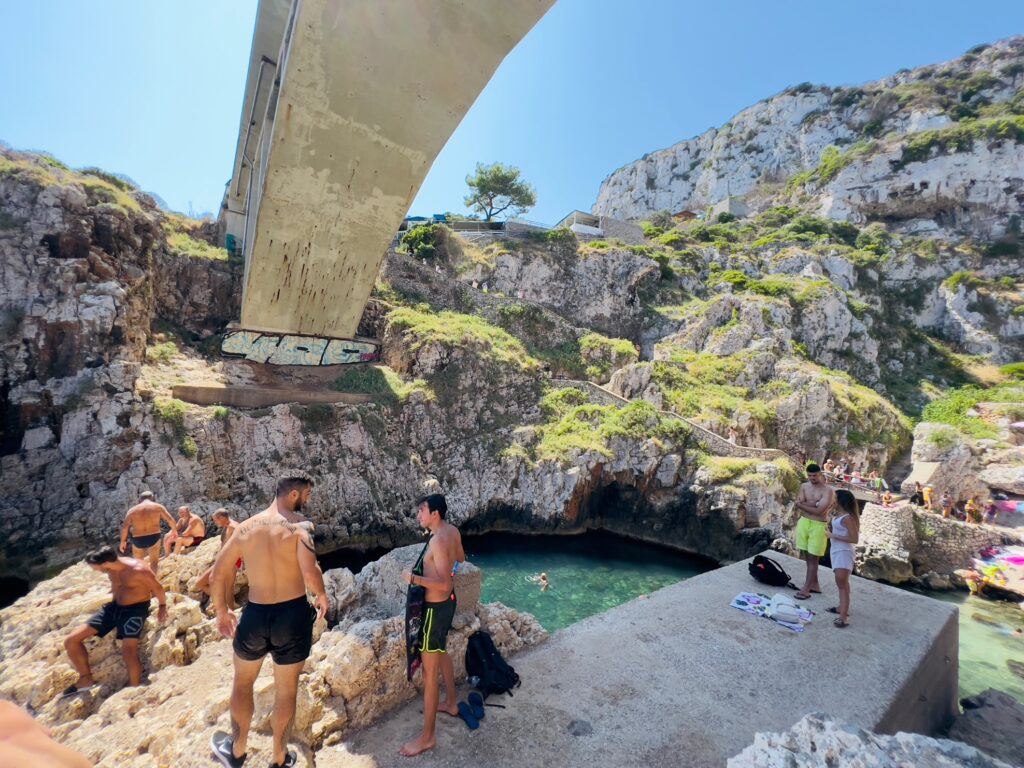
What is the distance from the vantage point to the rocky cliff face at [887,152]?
32.1 meters

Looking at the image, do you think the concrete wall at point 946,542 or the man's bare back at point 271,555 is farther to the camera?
the concrete wall at point 946,542

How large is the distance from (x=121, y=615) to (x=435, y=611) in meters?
3.27

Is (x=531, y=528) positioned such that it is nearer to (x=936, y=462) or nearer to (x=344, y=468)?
(x=344, y=468)

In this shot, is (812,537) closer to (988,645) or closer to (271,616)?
(271,616)

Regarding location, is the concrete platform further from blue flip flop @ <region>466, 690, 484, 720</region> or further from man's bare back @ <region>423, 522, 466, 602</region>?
man's bare back @ <region>423, 522, 466, 602</region>

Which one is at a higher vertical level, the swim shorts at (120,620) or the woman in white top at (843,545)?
the woman in white top at (843,545)

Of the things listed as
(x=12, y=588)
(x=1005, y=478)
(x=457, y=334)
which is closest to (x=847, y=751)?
(x=12, y=588)

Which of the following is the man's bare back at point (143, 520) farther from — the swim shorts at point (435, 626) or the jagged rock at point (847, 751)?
the jagged rock at point (847, 751)

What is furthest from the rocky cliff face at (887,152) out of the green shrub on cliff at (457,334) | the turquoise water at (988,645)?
the green shrub on cliff at (457,334)

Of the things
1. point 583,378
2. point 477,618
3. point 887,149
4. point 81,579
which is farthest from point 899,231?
point 81,579

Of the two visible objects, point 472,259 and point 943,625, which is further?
point 472,259

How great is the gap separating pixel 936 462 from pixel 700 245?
20516mm

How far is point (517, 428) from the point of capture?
14.8 m

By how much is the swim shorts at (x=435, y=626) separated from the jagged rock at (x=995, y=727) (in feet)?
16.0
